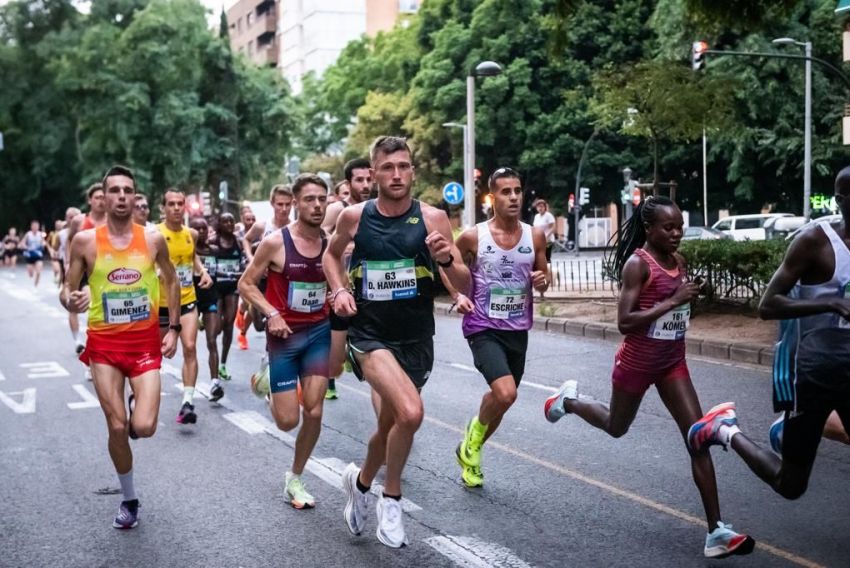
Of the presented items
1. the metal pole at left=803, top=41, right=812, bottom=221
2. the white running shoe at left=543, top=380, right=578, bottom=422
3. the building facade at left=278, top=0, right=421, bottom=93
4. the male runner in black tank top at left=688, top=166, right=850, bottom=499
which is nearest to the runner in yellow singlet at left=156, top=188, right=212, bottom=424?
the white running shoe at left=543, top=380, right=578, bottom=422

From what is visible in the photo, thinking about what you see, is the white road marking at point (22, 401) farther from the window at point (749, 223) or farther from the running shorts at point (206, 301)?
the window at point (749, 223)

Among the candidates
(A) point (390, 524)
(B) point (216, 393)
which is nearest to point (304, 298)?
(A) point (390, 524)

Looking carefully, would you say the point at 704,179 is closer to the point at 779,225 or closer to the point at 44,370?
the point at 779,225

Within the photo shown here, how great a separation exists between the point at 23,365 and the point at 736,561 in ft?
36.0

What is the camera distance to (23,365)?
13930mm

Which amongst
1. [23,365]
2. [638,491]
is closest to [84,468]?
[638,491]

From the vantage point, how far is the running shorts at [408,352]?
217 inches

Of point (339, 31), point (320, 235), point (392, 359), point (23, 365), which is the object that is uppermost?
point (339, 31)

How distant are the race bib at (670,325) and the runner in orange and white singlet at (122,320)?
268 centimetres

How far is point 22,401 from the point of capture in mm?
10859

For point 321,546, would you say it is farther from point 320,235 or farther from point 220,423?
point 220,423

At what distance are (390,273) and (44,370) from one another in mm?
9065

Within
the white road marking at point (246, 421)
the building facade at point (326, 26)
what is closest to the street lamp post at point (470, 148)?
the white road marking at point (246, 421)

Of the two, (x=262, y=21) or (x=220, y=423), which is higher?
(x=262, y=21)
